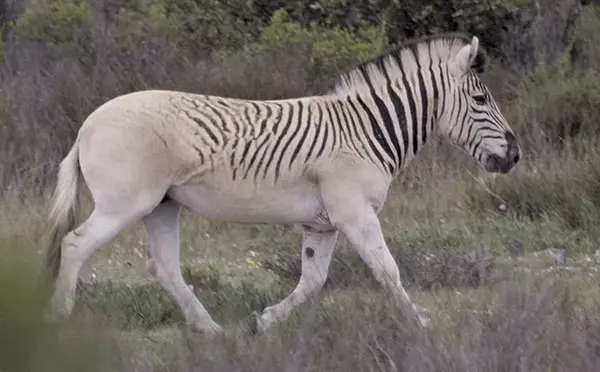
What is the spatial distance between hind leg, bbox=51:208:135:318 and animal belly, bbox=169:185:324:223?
1.24 ft

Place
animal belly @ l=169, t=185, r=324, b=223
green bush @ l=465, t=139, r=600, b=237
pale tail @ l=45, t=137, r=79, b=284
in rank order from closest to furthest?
animal belly @ l=169, t=185, r=324, b=223, pale tail @ l=45, t=137, r=79, b=284, green bush @ l=465, t=139, r=600, b=237

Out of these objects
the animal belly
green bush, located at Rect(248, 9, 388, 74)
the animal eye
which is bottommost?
green bush, located at Rect(248, 9, 388, 74)

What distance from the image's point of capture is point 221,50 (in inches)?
599

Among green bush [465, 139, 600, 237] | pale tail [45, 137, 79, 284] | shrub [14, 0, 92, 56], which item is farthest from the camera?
shrub [14, 0, 92, 56]

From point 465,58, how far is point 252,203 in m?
1.65

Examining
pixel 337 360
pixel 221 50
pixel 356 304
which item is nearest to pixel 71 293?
pixel 356 304

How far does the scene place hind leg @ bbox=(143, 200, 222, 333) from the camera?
7922mm

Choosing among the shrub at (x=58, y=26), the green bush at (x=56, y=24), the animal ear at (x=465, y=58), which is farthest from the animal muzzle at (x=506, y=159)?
the green bush at (x=56, y=24)

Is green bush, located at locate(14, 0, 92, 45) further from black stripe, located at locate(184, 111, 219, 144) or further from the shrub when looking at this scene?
black stripe, located at locate(184, 111, 219, 144)

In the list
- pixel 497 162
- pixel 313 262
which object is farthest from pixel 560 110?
pixel 313 262

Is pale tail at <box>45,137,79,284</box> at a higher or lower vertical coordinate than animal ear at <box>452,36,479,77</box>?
lower

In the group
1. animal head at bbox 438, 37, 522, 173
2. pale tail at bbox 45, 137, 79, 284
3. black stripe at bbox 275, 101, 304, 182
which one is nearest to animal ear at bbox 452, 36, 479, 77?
animal head at bbox 438, 37, 522, 173

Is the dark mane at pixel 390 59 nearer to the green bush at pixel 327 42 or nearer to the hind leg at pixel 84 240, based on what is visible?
the hind leg at pixel 84 240

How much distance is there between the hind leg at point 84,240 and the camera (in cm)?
755
